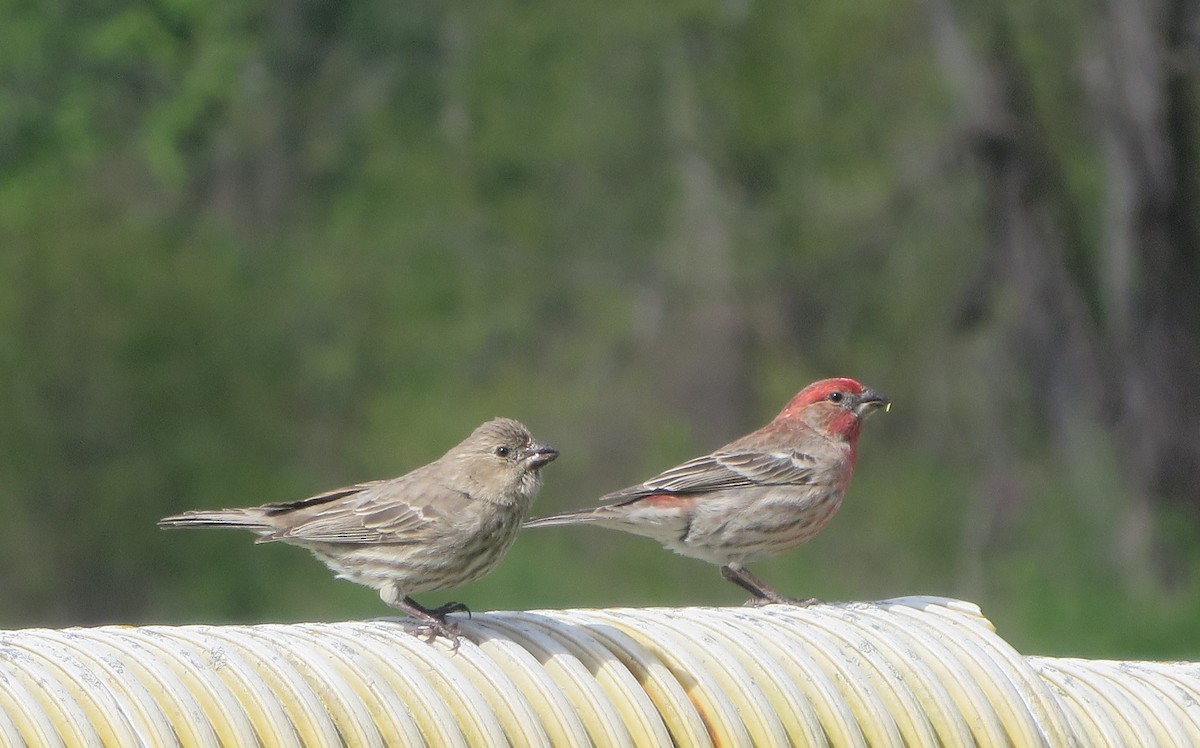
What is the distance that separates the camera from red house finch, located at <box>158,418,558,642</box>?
5.74m

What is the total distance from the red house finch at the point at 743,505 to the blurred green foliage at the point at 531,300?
8260 millimetres

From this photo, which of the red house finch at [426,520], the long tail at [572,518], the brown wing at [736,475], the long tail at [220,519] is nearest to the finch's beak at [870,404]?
the brown wing at [736,475]

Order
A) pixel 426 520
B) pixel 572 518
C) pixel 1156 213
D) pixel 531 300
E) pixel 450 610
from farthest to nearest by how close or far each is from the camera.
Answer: pixel 531 300, pixel 1156 213, pixel 572 518, pixel 426 520, pixel 450 610

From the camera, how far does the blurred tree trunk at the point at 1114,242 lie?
54.0ft

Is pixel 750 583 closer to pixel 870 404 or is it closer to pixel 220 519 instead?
pixel 870 404

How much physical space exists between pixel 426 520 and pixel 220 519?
0.72m

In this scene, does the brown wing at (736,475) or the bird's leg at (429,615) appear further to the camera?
the brown wing at (736,475)

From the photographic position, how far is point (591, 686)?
14.5 feet

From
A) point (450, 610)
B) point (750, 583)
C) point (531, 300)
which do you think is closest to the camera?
point (450, 610)

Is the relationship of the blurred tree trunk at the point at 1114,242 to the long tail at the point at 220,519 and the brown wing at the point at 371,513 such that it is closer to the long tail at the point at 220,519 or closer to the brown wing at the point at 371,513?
the brown wing at the point at 371,513

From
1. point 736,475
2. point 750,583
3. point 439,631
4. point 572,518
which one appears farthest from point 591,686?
point 736,475

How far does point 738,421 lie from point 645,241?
3.09 meters

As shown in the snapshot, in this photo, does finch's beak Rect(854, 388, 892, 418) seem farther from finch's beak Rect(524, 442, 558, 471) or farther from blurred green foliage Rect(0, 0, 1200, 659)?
blurred green foliage Rect(0, 0, 1200, 659)

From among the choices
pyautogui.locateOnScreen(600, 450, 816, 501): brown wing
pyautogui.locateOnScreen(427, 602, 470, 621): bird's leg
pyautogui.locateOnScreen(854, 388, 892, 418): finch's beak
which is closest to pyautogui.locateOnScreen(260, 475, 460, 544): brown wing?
pyautogui.locateOnScreen(427, 602, 470, 621): bird's leg
